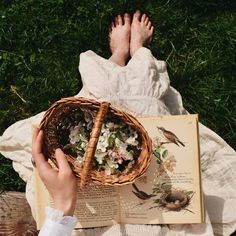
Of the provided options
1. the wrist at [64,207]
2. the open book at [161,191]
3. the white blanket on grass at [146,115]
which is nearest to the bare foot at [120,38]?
the white blanket on grass at [146,115]

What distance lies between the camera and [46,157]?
2172 mm

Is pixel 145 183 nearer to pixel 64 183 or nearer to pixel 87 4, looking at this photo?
pixel 64 183

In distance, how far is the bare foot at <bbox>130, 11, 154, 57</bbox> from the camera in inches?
113

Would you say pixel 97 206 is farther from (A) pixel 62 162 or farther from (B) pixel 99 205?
(A) pixel 62 162

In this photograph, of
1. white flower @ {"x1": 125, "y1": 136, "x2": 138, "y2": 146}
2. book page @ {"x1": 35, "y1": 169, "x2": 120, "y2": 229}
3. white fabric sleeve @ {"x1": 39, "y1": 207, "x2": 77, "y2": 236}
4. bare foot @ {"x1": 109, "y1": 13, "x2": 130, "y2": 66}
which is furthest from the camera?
bare foot @ {"x1": 109, "y1": 13, "x2": 130, "y2": 66}

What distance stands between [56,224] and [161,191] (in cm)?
46

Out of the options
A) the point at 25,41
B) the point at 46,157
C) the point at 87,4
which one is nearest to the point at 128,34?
the point at 87,4

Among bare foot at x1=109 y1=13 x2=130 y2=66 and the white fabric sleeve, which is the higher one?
bare foot at x1=109 y1=13 x2=130 y2=66

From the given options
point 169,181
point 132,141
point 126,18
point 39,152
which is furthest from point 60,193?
point 126,18

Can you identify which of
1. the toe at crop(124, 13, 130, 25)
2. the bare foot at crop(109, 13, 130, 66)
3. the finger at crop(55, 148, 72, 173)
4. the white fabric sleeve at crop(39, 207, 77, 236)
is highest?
the toe at crop(124, 13, 130, 25)

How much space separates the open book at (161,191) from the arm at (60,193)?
0.21 metres

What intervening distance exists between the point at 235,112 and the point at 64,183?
1.08 metres

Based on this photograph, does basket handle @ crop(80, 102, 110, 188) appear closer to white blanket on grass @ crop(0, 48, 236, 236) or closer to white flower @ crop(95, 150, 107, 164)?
white flower @ crop(95, 150, 107, 164)

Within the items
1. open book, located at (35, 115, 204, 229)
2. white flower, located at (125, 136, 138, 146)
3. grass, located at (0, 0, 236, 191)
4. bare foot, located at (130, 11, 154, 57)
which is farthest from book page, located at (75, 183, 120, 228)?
bare foot, located at (130, 11, 154, 57)
